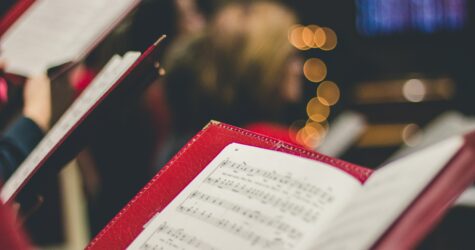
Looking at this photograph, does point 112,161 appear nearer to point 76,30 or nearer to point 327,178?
point 76,30

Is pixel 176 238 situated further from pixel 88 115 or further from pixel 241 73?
pixel 241 73

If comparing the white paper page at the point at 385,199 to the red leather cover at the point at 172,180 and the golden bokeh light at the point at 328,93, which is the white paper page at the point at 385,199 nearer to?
the red leather cover at the point at 172,180

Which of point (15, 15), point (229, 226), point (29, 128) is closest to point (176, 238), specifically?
point (229, 226)

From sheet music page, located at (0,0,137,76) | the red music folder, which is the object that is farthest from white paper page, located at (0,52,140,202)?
sheet music page, located at (0,0,137,76)

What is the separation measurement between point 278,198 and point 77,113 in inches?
13.9

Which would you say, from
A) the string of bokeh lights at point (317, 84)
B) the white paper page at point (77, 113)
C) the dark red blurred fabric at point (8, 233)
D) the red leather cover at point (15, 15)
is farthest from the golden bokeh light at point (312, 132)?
the dark red blurred fabric at point (8, 233)

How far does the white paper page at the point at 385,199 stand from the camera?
614mm

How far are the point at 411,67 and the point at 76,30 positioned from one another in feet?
10.8

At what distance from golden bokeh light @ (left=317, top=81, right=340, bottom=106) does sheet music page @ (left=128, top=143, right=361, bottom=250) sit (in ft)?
10.8

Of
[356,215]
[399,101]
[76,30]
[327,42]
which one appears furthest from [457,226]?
[356,215]

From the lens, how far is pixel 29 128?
1216mm

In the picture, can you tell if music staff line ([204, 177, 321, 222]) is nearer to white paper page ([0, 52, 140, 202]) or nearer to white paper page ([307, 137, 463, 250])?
white paper page ([307, 137, 463, 250])

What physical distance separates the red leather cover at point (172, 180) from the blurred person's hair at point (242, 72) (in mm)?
1160

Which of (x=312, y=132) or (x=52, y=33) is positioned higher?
(x=312, y=132)
